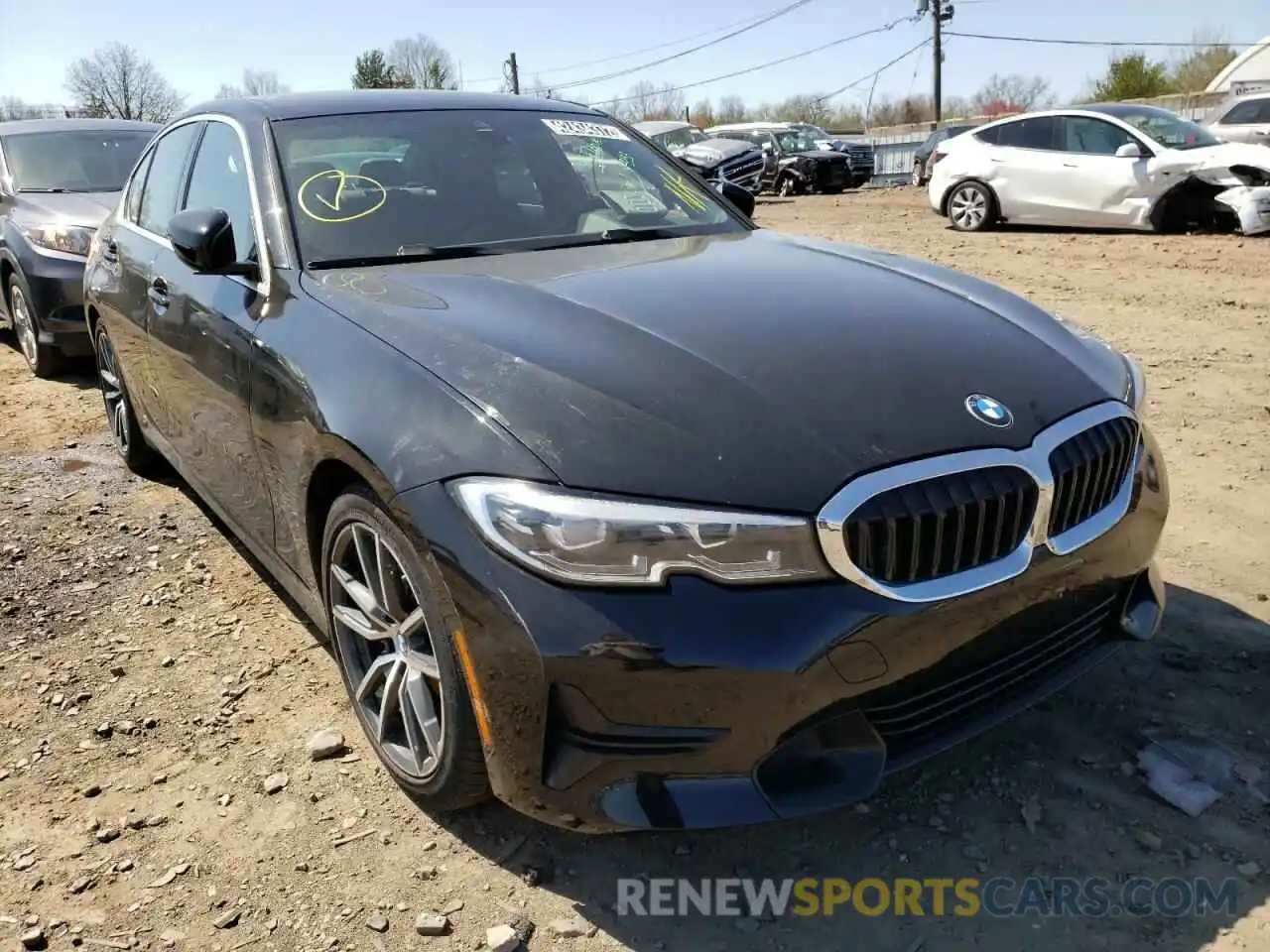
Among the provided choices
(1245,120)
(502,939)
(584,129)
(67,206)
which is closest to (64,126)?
(67,206)

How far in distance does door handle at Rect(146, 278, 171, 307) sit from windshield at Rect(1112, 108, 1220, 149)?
11068 millimetres

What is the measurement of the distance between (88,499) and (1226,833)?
14.7 feet

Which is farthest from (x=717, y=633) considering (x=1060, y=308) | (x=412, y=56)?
(x=412, y=56)

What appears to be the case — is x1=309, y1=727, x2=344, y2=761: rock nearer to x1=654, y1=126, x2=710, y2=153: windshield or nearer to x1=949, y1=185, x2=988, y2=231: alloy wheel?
x1=949, y1=185, x2=988, y2=231: alloy wheel

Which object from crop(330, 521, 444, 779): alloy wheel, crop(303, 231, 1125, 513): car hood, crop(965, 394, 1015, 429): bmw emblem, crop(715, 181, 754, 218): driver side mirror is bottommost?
crop(330, 521, 444, 779): alloy wheel

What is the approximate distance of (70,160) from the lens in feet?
24.9

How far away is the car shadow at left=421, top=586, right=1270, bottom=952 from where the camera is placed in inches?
80.9

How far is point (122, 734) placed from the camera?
2.84m

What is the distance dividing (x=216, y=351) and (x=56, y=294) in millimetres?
4257

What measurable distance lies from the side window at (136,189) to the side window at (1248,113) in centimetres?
1586

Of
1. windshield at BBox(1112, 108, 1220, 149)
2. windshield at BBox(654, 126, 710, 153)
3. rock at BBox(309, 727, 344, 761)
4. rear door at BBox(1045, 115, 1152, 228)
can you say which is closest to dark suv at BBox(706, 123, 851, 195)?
windshield at BBox(654, 126, 710, 153)

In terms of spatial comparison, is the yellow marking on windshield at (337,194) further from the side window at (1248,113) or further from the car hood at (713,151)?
the car hood at (713,151)

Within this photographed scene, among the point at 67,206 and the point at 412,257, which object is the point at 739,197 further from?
the point at 67,206

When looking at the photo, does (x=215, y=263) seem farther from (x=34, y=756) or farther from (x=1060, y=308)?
(x=1060, y=308)
